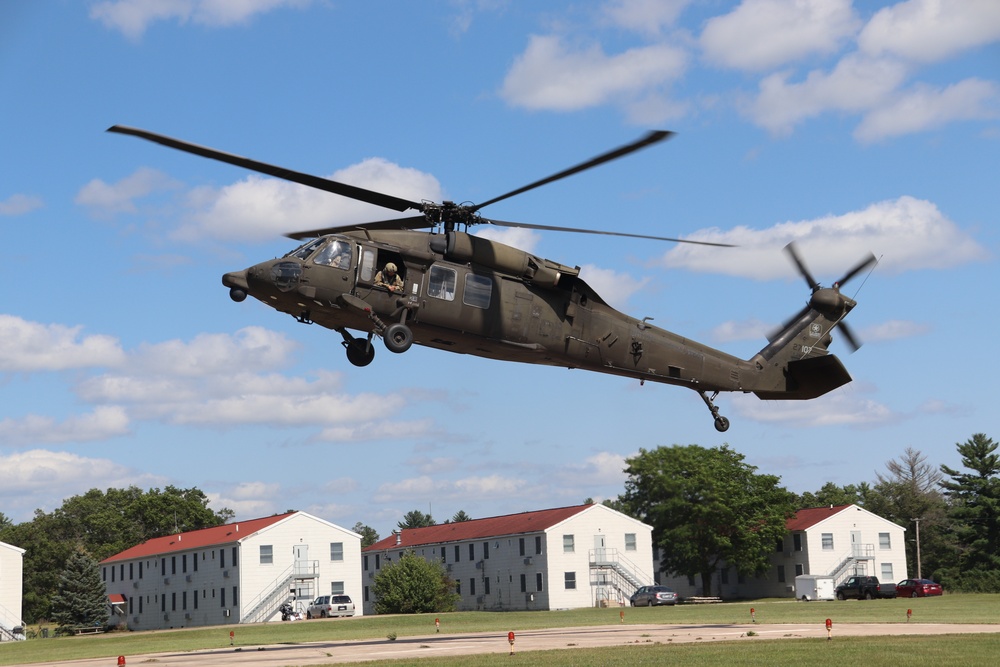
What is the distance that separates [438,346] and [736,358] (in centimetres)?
932

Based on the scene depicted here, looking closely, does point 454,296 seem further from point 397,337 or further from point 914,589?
point 914,589

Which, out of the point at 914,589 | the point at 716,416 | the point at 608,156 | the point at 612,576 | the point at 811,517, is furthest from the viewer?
the point at 811,517

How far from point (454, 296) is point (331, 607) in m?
49.7

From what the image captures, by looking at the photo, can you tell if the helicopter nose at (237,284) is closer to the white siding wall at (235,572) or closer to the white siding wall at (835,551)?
the white siding wall at (235,572)

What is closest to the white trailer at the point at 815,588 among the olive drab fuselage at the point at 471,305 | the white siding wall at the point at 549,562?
the white siding wall at the point at 549,562

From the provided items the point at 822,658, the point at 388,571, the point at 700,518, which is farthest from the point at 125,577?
the point at 822,658

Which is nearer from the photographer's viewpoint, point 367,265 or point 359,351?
point 367,265

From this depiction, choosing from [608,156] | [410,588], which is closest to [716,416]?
[608,156]

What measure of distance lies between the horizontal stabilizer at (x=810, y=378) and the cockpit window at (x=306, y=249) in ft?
45.6

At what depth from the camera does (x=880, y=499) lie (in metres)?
112

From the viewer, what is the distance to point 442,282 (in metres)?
25.1

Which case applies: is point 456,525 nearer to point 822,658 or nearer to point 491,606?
point 491,606

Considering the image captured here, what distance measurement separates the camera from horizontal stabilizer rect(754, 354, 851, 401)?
103ft

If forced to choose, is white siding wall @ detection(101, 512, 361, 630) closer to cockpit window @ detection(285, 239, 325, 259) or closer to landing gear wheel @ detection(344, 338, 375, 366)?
landing gear wheel @ detection(344, 338, 375, 366)
